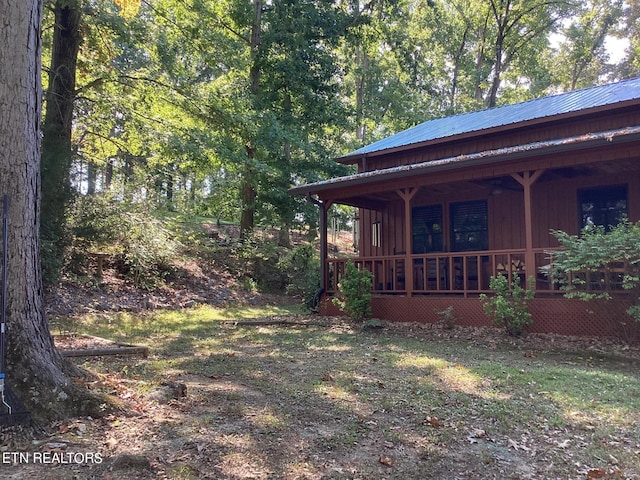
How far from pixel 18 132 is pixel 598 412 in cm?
528

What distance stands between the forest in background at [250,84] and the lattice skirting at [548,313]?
260 inches

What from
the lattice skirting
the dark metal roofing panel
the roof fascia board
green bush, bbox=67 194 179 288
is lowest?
the lattice skirting

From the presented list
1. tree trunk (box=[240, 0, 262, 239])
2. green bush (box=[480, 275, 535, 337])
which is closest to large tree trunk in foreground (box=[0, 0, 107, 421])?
green bush (box=[480, 275, 535, 337])

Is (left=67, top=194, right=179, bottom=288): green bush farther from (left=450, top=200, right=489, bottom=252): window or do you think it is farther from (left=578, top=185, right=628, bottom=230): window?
(left=578, top=185, right=628, bottom=230): window

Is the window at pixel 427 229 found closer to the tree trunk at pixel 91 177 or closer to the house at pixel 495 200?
the house at pixel 495 200

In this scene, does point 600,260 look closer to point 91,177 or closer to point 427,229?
point 427,229

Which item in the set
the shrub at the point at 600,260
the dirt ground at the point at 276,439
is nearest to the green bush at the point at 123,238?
the dirt ground at the point at 276,439

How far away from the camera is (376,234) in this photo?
1354cm

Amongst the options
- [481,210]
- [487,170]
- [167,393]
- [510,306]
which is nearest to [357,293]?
[510,306]

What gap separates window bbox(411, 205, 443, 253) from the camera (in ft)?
40.4

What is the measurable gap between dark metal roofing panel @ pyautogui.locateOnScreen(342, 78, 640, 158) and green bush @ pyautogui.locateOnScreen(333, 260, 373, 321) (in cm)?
451

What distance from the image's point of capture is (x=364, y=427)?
3621 millimetres

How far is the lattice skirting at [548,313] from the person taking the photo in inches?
273

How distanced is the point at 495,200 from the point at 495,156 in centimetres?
342
